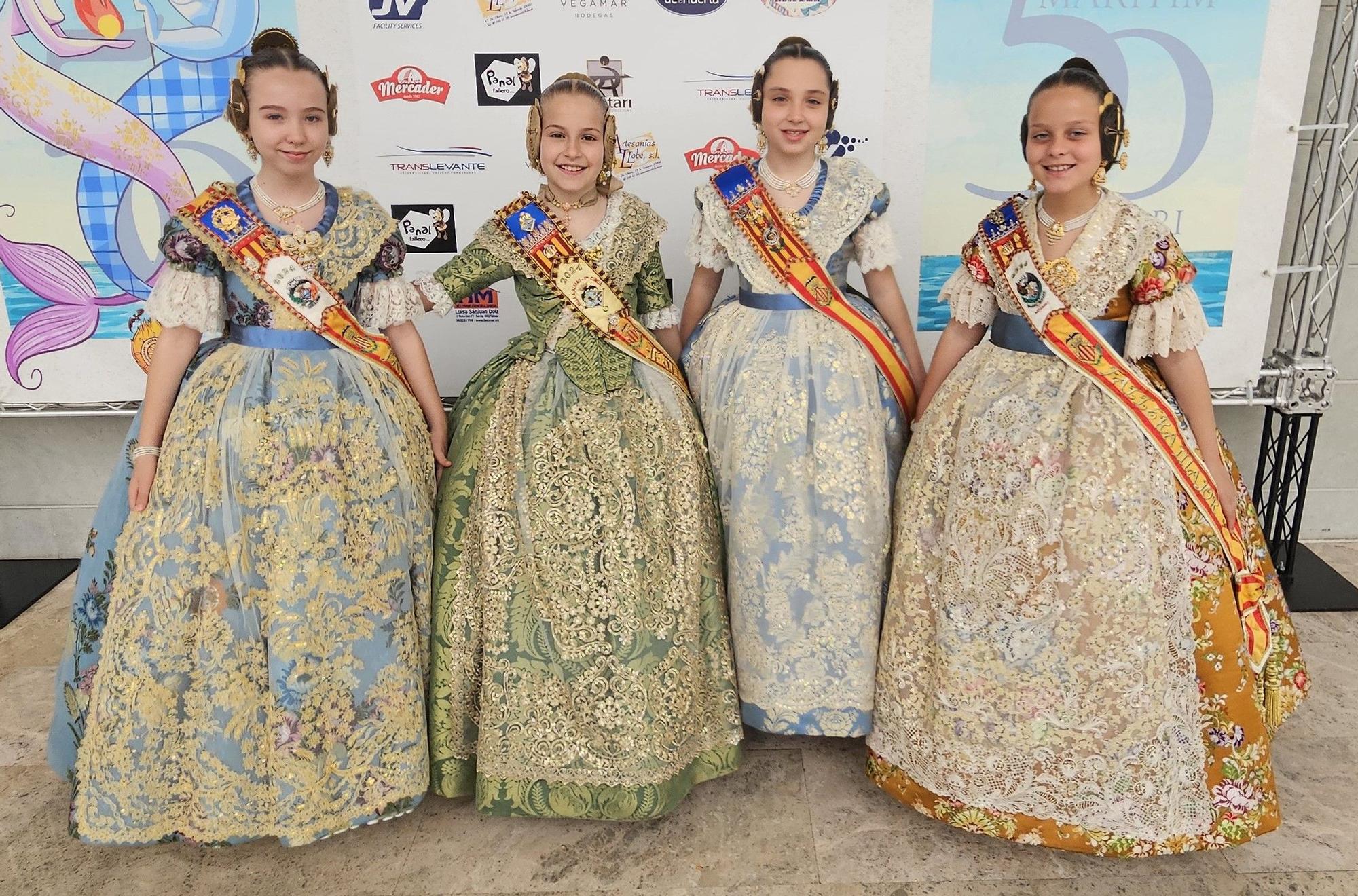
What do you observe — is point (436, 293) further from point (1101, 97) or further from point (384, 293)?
point (1101, 97)

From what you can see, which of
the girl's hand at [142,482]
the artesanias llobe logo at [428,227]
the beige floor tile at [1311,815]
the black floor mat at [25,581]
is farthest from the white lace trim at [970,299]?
the black floor mat at [25,581]

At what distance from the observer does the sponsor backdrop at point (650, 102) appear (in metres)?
3.02

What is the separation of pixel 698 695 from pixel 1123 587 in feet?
3.20

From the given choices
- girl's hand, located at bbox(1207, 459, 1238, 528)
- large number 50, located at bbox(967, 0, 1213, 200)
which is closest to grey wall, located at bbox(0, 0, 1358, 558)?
large number 50, located at bbox(967, 0, 1213, 200)

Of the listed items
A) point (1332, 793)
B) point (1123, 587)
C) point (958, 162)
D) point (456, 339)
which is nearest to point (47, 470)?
point (456, 339)

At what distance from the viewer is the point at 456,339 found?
334 centimetres

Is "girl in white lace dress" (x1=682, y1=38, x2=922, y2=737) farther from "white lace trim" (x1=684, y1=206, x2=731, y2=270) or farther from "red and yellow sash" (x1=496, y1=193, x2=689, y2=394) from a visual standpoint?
"red and yellow sash" (x1=496, y1=193, x2=689, y2=394)

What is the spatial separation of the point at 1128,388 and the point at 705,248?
1.08m

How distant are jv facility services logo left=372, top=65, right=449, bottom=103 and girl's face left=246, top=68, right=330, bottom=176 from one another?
1.11m

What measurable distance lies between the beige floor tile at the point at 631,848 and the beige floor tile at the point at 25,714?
47.5 inches

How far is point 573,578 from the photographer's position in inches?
83.4

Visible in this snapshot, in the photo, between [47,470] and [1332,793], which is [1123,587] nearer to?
[1332,793]

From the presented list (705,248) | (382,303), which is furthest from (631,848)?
(705,248)

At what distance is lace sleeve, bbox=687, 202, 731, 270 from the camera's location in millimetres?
2455
